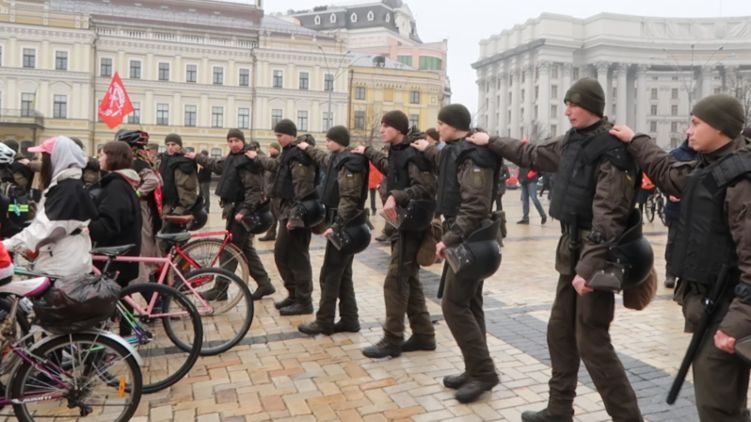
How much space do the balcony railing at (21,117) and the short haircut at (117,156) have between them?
5458cm

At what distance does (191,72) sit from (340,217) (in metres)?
57.5

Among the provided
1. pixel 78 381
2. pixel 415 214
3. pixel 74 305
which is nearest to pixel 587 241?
pixel 415 214

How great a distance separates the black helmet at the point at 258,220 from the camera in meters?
7.62

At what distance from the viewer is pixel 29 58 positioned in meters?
55.1

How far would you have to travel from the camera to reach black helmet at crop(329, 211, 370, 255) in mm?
6012

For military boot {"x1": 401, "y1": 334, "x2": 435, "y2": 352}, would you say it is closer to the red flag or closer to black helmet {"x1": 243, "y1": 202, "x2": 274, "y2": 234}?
black helmet {"x1": 243, "y1": 202, "x2": 274, "y2": 234}

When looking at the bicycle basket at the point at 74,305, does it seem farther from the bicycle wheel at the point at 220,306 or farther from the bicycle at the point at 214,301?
the bicycle wheel at the point at 220,306

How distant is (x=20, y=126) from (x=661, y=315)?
56.4 m

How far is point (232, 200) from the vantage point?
7883mm

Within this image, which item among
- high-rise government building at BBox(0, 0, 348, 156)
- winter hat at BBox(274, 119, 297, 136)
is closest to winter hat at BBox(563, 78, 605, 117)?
winter hat at BBox(274, 119, 297, 136)

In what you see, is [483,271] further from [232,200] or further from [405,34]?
[405,34]

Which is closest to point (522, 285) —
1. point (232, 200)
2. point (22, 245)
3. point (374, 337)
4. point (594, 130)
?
point (374, 337)

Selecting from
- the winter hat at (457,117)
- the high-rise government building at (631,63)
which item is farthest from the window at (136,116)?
the high-rise government building at (631,63)

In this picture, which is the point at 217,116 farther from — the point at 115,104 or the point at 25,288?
the point at 25,288
